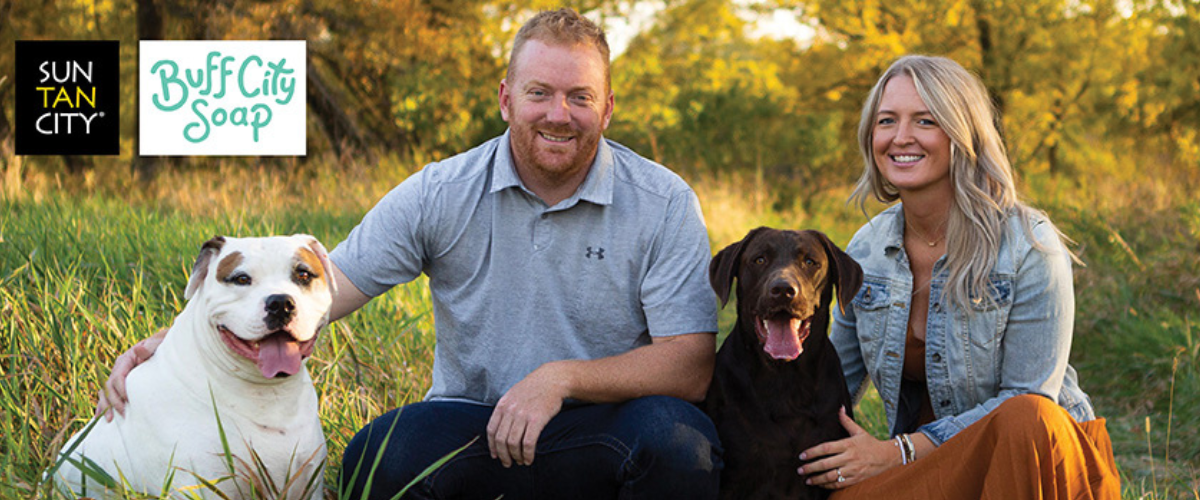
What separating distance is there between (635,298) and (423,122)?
10.3 meters

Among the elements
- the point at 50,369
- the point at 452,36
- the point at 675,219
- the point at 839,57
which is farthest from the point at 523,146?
the point at 839,57

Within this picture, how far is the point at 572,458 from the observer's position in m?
2.98

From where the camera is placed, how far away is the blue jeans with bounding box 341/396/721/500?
9.52 ft

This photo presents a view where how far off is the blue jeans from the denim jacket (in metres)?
0.75

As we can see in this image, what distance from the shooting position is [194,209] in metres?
6.74

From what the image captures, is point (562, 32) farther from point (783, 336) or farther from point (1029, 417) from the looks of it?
point (1029, 417)

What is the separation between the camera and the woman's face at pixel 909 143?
10.6 feet

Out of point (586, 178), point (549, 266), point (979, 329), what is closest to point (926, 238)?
point (979, 329)

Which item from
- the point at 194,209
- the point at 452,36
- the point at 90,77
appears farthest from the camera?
the point at 452,36

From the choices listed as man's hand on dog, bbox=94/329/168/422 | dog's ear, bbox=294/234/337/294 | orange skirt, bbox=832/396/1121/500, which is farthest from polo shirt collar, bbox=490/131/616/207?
orange skirt, bbox=832/396/1121/500

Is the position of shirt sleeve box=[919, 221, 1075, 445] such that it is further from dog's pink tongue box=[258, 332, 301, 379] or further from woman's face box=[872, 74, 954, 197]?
dog's pink tongue box=[258, 332, 301, 379]

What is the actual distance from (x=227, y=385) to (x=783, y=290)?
150 cm

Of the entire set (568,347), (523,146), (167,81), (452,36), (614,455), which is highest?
(452,36)

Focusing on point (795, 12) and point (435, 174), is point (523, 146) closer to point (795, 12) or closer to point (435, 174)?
point (435, 174)
